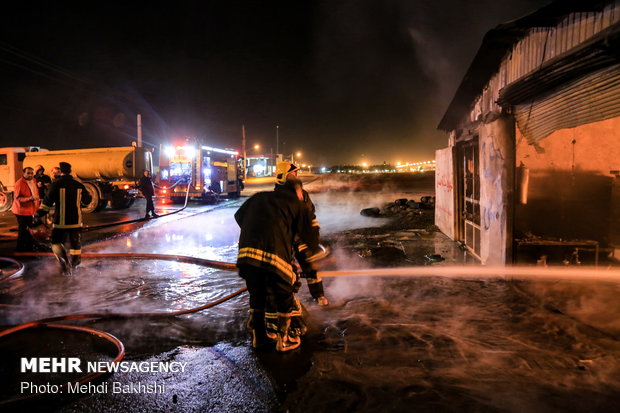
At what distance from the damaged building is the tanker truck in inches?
593

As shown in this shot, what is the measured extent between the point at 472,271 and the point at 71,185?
662cm

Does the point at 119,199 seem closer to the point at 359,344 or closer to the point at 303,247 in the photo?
the point at 303,247

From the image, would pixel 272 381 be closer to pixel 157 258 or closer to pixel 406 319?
pixel 406 319

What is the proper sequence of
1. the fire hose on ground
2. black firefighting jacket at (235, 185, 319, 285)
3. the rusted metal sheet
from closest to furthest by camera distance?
black firefighting jacket at (235, 185, 319, 285), the rusted metal sheet, the fire hose on ground

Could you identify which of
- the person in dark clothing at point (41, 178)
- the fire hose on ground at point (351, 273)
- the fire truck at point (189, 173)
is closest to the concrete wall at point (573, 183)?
the fire hose on ground at point (351, 273)

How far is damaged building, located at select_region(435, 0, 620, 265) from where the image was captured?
4.65m

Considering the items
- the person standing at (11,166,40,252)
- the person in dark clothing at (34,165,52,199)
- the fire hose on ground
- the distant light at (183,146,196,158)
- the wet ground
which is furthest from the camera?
the distant light at (183,146,196,158)

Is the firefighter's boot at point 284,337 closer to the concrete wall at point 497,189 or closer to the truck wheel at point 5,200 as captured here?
the concrete wall at point 497,189

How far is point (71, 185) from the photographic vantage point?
6.14 m

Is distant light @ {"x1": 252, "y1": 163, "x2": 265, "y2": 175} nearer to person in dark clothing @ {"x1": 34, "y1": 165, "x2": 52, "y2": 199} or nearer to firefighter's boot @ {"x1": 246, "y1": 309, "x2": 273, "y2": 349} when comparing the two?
person in dark clothing @ {"x1": 34, "y1": 165, "x2": 52, "y2": 199}

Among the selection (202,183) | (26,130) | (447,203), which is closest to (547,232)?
(447,203)

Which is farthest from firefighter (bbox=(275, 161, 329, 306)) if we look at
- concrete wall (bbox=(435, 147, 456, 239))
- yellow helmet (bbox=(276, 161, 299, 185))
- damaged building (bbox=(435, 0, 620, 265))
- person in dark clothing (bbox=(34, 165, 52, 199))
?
person in dark clothing (bbox=(34, 165, 52, 199))

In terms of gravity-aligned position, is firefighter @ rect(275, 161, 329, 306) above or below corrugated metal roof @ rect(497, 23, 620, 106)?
below

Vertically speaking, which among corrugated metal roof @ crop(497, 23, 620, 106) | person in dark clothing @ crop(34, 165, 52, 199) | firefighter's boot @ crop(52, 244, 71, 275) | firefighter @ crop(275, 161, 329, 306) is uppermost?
corrugated metal roof @ crop(497, 23, 620, 106)
